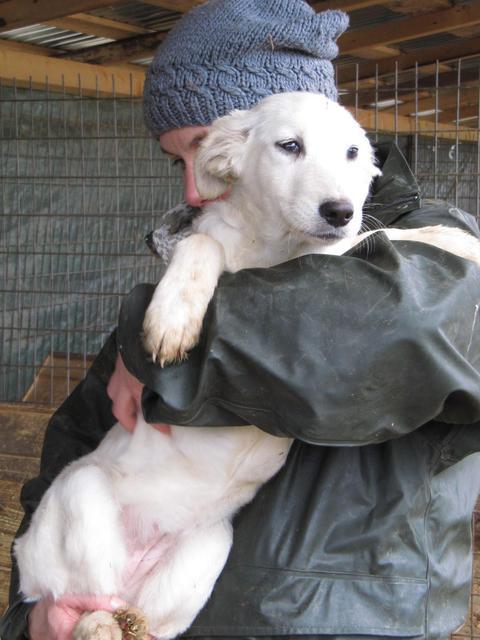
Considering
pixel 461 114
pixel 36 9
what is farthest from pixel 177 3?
pixel 461 114

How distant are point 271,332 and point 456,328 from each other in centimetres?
36

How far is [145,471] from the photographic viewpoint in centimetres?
216

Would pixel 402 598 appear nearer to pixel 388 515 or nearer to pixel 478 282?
pixel 388 515

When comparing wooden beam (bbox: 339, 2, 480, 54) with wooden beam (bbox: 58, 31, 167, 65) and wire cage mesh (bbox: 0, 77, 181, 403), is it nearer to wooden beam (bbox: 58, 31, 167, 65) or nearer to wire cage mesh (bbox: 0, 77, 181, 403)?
wooden beam (bbox: 58, 31, 167, 65)

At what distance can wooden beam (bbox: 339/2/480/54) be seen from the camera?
18.7 ft

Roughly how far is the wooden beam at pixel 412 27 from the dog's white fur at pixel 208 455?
396cm

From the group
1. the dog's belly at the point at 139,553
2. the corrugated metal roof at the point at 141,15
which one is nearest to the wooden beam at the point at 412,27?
the corrugated metal roof at the point at 141,15

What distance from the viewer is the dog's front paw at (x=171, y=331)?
170 centimetres

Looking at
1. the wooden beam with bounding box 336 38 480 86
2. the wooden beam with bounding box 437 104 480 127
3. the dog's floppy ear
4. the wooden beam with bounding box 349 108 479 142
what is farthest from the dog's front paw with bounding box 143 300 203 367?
the wooden beam with bounding box 437 104 480 127

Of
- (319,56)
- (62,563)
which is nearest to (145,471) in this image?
(62,563)

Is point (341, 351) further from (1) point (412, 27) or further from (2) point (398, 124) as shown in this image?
(2) point (398, 124)

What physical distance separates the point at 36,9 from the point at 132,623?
4.04 meters

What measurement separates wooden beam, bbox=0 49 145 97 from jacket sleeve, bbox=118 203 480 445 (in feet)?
15.5

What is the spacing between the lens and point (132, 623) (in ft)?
6.52
